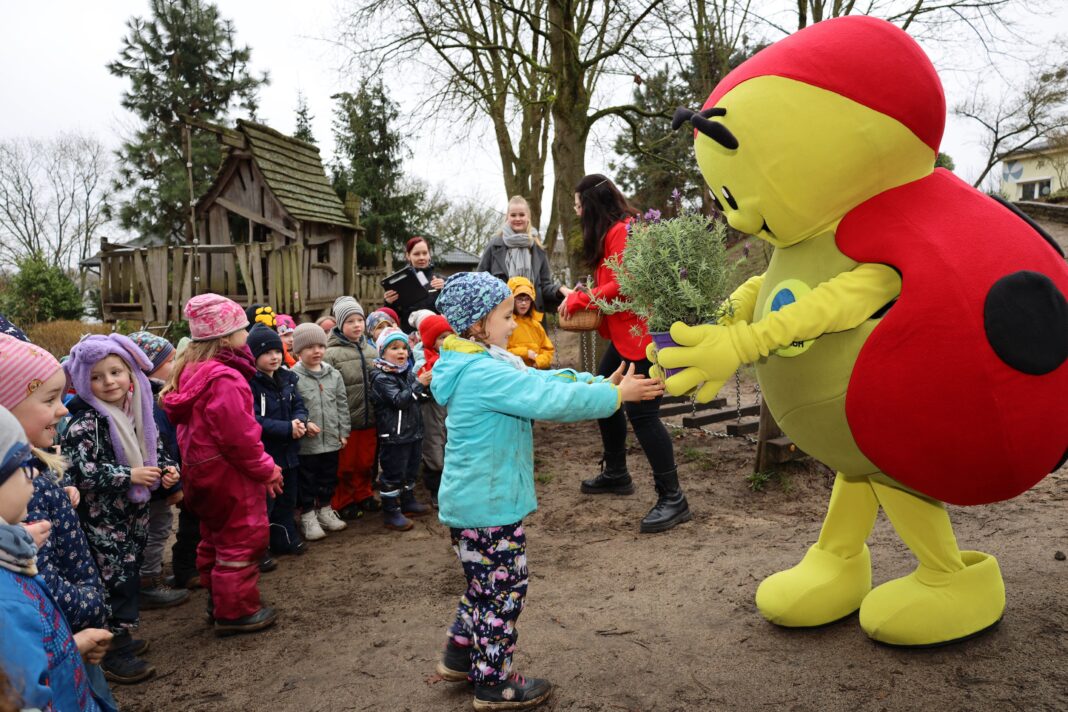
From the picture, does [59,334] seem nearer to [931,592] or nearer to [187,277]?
[187,277]

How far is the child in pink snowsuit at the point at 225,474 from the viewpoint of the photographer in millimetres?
3695

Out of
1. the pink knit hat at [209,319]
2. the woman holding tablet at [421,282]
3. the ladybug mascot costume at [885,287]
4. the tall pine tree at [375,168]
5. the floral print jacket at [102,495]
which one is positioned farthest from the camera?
the tall pine tree at [375,168]

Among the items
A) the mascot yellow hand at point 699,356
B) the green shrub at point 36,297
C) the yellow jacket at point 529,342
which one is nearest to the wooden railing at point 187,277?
the yellow jacket at point 529,342

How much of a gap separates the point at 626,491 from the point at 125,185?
23987 mm

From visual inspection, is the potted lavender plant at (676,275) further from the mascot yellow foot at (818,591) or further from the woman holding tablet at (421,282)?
the woman holding tablet at (421,282)

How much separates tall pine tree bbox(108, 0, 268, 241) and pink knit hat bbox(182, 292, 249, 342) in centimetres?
2108

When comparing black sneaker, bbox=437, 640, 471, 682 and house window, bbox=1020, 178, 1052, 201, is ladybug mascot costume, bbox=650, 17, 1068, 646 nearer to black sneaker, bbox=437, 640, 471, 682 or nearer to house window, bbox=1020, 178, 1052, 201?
black sneaker, bbox=437, 640, 471, 682

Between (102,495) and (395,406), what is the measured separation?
2.15m

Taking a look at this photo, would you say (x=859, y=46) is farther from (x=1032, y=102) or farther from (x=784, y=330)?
(x=1032, y=102)

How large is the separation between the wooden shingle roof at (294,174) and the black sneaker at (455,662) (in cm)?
1226

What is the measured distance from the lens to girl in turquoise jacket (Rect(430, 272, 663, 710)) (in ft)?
8.71

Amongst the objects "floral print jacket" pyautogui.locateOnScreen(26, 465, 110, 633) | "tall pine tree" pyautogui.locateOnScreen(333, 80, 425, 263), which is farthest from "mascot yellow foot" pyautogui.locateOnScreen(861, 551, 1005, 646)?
"tall pine tree" pyautogui.locateOnScreen(333, 80, 425, 263)

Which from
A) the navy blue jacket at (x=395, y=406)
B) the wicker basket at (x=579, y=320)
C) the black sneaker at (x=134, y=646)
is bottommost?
the black sneaker at (x=134, y=646)

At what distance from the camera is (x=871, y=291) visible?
235 centimetres
